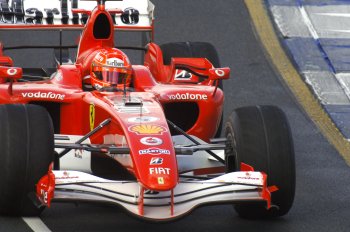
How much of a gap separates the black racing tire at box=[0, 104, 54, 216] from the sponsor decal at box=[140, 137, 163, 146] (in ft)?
2.40

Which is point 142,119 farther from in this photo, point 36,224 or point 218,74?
point 218,74

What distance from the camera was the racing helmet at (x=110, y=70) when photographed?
12547 mm

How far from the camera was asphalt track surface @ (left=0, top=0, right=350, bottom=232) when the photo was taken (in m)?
11.2

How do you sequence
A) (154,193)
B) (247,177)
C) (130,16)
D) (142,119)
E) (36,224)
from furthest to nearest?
(130,16) < (142,119) < (36,224) < (247,177) < (154,193)

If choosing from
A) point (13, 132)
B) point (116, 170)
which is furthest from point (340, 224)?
point (13, 132)

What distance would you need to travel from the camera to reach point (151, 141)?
10.8 meters

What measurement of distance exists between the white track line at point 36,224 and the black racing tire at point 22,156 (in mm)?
101

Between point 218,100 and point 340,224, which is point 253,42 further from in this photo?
point 340,224

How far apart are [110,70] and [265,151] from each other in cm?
213

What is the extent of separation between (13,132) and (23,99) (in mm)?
1420

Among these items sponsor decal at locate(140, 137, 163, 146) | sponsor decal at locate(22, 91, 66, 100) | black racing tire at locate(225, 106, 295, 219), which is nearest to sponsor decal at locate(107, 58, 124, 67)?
sponsor decal at locate(22, 91, 66, 100)

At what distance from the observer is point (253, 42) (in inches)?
787

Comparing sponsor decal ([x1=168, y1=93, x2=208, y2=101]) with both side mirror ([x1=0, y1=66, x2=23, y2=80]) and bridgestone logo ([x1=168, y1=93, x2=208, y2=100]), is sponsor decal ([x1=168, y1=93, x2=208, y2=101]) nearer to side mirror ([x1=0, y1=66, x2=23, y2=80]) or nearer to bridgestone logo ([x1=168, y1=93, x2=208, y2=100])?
bridgestone logo ([x1=168, y1=93, x2=208, y2=100])

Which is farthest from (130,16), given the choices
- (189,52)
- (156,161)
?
(156,161)
